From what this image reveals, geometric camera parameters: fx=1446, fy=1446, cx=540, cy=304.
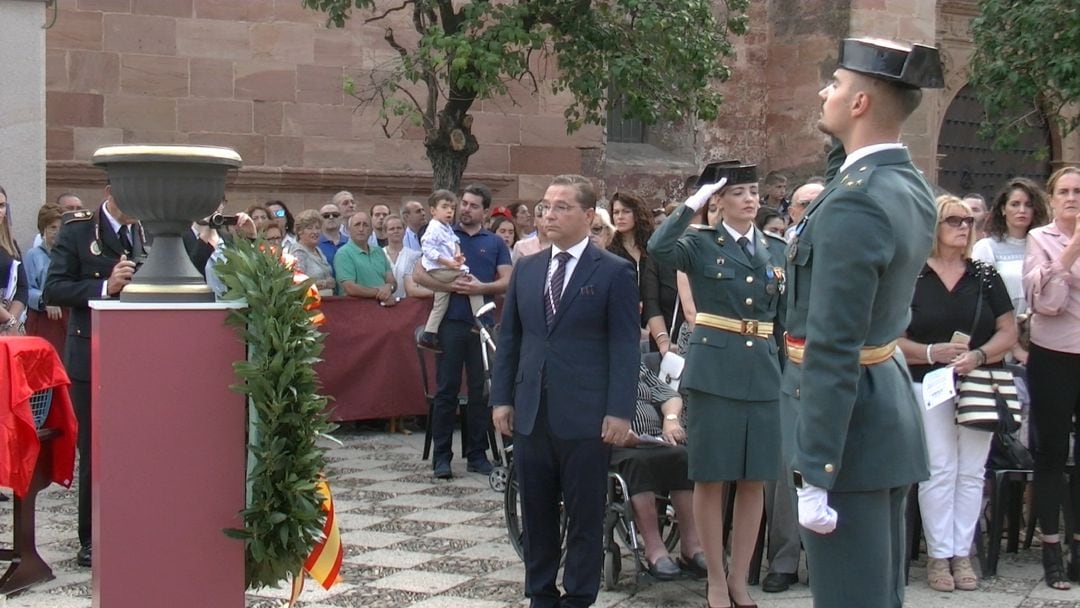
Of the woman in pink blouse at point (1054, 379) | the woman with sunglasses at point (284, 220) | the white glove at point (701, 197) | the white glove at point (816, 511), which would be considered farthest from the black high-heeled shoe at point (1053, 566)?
the woman with sunglasses at point (284, 220)

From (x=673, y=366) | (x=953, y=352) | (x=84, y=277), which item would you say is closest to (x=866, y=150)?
(x=673, y=366)

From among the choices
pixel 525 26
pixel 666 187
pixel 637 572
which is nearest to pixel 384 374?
pixel 525 26

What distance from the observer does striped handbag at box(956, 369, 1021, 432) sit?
6.85 metres

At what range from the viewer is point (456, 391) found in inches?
374

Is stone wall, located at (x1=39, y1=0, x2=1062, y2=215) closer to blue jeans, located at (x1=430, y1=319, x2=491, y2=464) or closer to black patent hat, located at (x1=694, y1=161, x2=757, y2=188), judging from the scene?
blue jeans, located at (x1=430, y1=319, x2=491, y2=464)

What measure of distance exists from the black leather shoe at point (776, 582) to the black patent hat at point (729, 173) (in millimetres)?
1839

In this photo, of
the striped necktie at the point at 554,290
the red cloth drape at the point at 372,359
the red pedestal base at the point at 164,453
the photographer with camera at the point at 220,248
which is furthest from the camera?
the red cloth drape at the point at 372,359

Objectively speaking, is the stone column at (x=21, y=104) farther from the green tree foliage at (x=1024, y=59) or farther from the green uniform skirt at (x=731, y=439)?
the green tree foliage at (x=1024, y=59)

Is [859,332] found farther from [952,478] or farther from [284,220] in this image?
[284,220]

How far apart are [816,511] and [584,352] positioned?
210 centimetres

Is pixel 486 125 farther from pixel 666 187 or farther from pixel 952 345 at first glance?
pixel 952 345

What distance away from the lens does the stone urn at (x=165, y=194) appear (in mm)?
4855

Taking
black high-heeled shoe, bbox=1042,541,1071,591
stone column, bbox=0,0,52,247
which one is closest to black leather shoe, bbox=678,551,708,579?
black high-heeled shoe, bbox=1042,541,1071,591

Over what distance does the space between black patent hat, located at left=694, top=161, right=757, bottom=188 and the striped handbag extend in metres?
1.65
